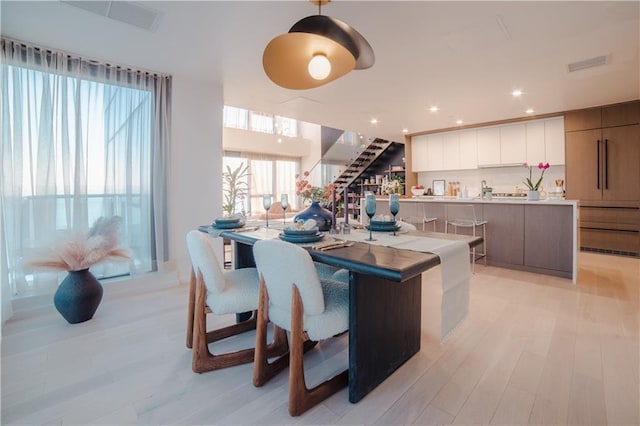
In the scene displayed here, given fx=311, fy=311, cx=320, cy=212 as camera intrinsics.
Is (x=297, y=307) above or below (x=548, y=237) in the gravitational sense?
below

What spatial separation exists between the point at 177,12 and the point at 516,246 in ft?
15.5

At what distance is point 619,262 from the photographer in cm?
467

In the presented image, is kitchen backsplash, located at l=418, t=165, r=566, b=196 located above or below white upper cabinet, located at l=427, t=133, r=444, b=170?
below

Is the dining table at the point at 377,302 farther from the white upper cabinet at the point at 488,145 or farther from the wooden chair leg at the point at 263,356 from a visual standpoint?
the white upper cabinet at the point at 488,145

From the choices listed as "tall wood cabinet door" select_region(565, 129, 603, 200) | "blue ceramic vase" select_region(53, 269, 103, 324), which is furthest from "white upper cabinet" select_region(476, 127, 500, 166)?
"blue ceramic vase" select_region(53, 269, 103, 324)

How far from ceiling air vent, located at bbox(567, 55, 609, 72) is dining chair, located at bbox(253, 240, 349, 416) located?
3727mm

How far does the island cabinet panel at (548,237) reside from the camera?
12.7ft

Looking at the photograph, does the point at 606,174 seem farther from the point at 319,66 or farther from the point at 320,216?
the point at 319,66

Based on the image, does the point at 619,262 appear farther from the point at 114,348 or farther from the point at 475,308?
the point at 114,348

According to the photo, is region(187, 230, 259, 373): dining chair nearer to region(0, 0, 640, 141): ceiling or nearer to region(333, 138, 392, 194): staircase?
region(0, 0, 640, 141): ceiling

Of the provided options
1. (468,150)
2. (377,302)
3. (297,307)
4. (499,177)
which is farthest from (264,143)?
(297,307)

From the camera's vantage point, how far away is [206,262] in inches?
72.1

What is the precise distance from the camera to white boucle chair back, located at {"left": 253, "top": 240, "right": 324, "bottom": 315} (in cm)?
148

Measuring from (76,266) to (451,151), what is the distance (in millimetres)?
6839
